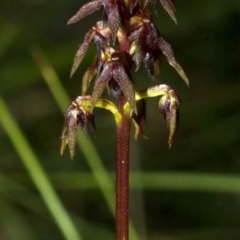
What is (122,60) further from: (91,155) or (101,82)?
(91,155)

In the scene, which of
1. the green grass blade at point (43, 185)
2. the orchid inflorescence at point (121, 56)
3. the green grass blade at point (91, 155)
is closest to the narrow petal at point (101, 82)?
the orchid inflorescence at point (121, 56)

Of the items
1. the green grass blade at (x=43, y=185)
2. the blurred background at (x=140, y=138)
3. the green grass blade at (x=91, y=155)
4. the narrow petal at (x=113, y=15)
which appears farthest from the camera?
the blurred background at (x=140, y=138)

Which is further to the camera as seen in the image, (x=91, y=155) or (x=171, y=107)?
(x=91, y=155)

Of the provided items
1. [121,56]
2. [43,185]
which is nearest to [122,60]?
[121,56]

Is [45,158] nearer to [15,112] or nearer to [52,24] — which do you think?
[15,112]

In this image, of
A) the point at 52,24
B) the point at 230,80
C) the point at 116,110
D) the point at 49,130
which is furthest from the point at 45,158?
the point at 116,110

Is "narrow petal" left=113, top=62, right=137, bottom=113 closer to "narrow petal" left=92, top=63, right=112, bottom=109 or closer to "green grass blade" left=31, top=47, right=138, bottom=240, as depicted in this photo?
"narrow petal" left=92, top=63, right=112, bottom=109

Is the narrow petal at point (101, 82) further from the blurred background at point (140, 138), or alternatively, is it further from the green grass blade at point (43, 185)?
the blurred background at point (140, 138)

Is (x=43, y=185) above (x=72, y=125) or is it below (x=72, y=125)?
below
